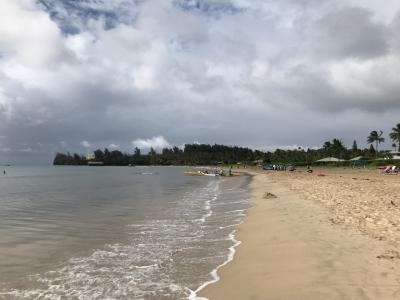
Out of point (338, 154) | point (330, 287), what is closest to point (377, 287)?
point (330, 287)

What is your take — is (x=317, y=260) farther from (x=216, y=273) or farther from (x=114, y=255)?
(x=114, y=255)

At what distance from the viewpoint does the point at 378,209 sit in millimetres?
16656

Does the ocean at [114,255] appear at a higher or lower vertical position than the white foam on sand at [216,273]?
lower

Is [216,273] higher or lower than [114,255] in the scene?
higher

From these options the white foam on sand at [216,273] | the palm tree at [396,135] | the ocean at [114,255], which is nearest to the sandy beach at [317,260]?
the white foam on sand at [216,273]

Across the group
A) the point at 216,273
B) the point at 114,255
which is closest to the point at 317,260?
the point at 216,273

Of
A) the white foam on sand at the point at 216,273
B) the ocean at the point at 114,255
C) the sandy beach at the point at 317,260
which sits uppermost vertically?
the sandy beach at the point at 317,260

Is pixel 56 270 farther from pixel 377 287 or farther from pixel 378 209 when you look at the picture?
pixel 378 209

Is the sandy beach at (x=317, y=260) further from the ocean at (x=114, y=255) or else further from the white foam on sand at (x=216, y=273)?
the ocean at (x=114, y=255)

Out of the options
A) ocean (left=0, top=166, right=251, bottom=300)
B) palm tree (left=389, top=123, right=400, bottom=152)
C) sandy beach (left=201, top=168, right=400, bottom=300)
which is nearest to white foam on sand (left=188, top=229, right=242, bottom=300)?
ocean (left=0, top=166, right=251, bottom=300)

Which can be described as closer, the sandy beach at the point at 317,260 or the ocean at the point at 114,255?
the sandy beach at the point at 317,260

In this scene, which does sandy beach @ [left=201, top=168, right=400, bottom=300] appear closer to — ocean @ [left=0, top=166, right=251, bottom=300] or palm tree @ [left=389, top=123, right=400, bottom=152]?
ocean @ [left=0, top=166, right=251, bottom=300]

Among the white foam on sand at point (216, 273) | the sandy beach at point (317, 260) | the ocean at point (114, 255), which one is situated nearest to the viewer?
the sandy beach at point (317, 260)

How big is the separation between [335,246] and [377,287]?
3.57 meters
